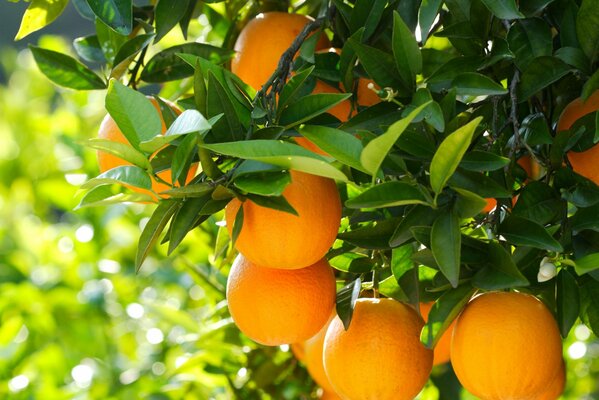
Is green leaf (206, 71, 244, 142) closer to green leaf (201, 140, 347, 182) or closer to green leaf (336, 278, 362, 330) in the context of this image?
green leaf (201, 140, 347, 182)

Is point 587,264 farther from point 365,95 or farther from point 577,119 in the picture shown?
point 365,95

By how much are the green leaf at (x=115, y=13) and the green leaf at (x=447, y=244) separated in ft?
1.12

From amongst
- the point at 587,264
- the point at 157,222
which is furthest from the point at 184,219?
the point at 587,264

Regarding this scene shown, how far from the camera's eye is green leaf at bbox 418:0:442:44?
78cm

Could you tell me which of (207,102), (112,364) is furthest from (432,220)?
(112,364)

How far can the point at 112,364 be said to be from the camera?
180 cm

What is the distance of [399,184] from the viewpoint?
680 millimetres

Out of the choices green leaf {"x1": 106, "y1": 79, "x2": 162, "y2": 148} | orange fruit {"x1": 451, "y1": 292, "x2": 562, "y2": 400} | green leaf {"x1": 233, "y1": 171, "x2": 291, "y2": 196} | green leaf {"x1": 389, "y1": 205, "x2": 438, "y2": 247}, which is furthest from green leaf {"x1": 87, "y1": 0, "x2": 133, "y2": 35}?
orange fruit {"x1": 451, "y1": 292, "x2": 562, "y2": 400}

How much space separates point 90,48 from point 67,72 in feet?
0.23

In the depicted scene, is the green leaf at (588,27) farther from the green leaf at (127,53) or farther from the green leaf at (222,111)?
the green leaf at (127,53)

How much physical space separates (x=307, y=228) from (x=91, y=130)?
1.41m

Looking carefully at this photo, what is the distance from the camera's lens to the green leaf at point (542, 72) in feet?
2.65

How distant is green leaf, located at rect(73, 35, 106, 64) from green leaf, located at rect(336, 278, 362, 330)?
Answer: 1.39 ft

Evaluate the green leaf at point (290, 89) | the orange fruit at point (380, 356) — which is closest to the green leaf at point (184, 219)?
the green leaf at point (290, 89)
